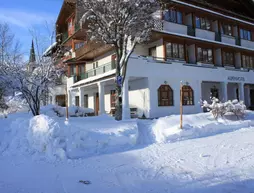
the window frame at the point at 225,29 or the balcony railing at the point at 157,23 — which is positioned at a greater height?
the window frame at the point at 225,29

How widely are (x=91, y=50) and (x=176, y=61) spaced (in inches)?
303

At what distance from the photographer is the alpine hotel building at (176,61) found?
1884 cm

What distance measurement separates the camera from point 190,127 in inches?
405

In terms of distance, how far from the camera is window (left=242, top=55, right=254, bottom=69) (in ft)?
88.6

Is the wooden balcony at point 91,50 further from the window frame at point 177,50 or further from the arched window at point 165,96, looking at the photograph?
the arched window at point 165,96

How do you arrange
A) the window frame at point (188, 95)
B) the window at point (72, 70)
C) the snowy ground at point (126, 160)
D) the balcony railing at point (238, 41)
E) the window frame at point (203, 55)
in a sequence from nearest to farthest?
the snowy ground at point (126, 160) < the window frame at point (188, 95) < the window frame at point (203, 55) < the balcony railing at point (238, 41) < the window at point (72, 70)

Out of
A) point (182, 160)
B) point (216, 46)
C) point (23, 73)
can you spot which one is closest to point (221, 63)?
point (216, 46)

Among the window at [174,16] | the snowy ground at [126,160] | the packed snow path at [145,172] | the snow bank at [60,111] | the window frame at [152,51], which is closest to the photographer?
the packed snow path at [145,172]

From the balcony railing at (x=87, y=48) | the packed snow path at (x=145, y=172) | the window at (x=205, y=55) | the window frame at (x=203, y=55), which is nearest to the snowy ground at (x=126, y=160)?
the packed snow path at (x=145, y=172)

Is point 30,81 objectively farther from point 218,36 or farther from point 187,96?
point 218,36

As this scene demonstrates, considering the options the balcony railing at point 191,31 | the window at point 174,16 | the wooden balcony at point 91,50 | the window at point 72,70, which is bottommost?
the window at point 72,70

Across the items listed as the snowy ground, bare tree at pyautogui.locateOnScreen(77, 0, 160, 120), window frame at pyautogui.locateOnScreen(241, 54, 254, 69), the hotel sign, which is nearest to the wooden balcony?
bare tree at pyautogui.locateOnScreen(77, 0, 160, 120)

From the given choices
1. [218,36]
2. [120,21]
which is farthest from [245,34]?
[120,21]

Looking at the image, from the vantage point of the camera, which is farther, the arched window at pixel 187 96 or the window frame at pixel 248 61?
the window frame at pixel 248 61
